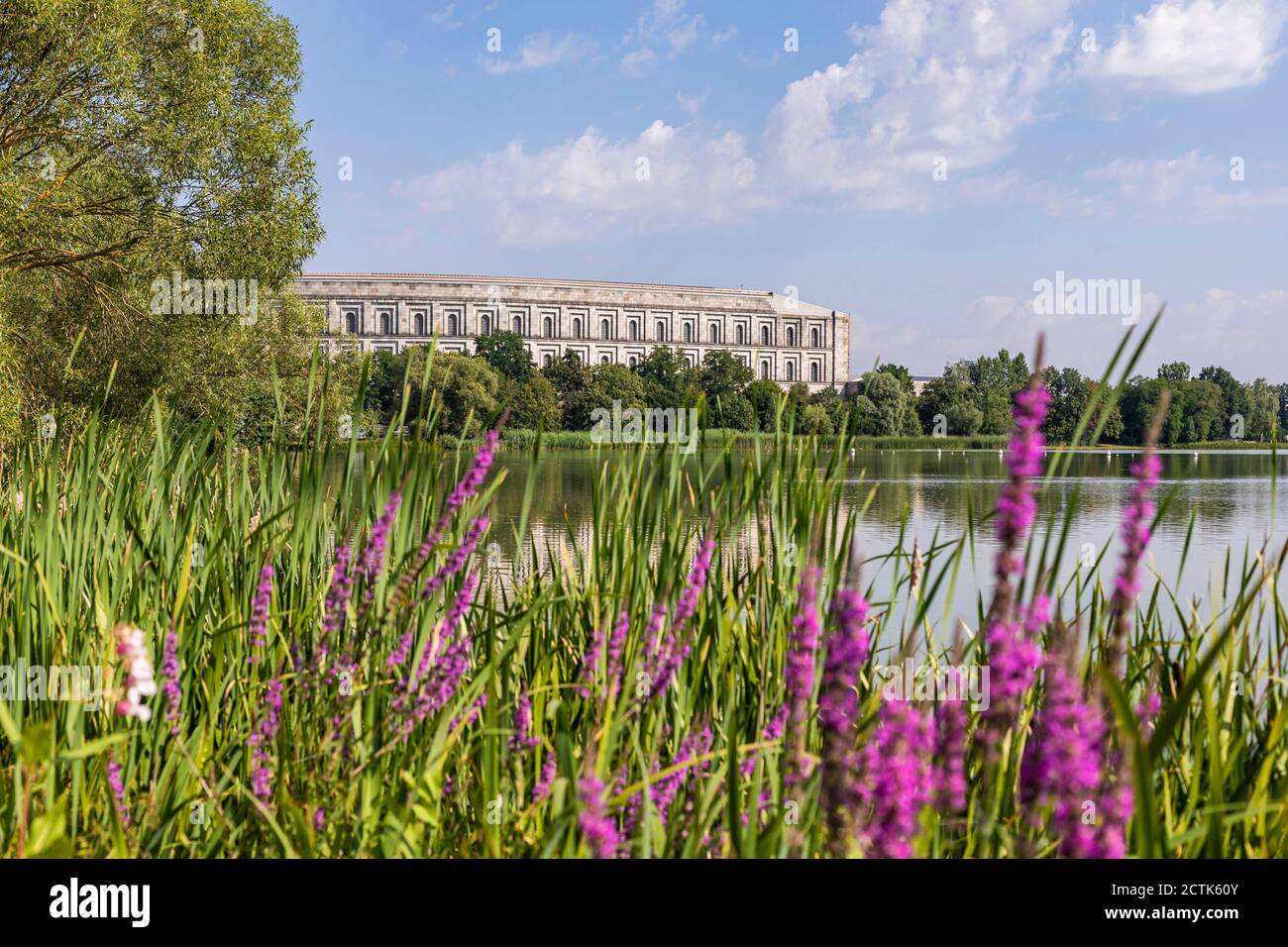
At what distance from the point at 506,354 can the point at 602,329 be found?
18.1m

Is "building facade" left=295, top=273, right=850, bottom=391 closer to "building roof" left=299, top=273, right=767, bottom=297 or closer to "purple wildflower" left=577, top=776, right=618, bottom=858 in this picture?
"building roof" left=299, top=273, right=767, bottom=297

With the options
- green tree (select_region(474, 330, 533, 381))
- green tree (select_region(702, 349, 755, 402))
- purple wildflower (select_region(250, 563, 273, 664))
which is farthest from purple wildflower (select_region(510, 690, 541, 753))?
green tree (select_region(474, 330, 533, 381))

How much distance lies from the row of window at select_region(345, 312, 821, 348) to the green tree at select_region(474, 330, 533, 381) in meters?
10.5

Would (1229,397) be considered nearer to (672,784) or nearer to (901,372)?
(901,372)

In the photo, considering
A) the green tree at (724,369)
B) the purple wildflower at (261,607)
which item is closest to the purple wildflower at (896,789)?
the purple wildflower at (261,607)

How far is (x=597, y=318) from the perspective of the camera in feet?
325

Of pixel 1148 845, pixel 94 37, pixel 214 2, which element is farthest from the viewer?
pixel 214 2

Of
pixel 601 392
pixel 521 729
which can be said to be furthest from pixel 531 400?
pixel 521 729

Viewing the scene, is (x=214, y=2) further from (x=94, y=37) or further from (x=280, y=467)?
(x=280, y=467)

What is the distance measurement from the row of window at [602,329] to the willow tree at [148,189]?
7945 centimetres

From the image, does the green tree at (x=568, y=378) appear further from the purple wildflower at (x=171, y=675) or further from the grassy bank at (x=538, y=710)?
the purple wildflower at (x=171, y=675)
